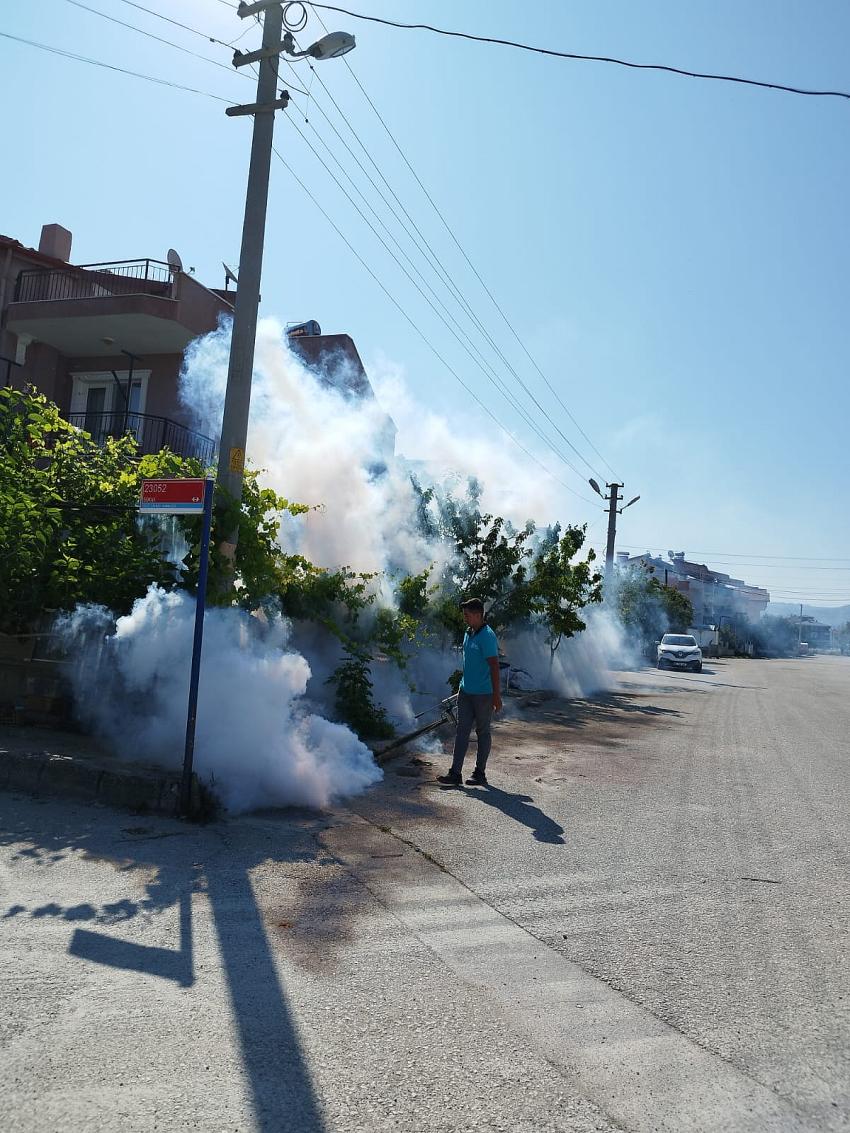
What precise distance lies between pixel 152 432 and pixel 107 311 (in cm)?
219

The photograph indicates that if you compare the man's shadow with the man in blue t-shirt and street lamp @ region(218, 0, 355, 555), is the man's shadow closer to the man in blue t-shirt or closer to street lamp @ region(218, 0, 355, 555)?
the man in blue t-shirt

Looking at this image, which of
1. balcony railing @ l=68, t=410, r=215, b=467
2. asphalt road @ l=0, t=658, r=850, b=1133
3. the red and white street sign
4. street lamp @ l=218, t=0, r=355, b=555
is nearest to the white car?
balcony railing @ l=68, t=410, r=215, b=467

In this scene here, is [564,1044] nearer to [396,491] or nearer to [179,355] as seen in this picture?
[396,491]

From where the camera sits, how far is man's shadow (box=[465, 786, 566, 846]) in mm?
6020

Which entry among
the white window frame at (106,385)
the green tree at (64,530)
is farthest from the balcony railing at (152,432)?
the green tree at (64,530)

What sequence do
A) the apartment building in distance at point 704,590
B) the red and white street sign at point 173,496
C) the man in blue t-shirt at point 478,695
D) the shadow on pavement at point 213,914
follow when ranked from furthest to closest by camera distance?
the apartment building in distance at point 704,590 < the man in blue t-shirt at point 478,695 < the red and white street sign at point 173,496 < the shadow on pavement at point 213,914

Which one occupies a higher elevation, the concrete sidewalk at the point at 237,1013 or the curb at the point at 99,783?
the curb at the point at 99,783

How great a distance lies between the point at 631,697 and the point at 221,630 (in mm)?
14130

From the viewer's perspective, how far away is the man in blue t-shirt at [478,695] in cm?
773

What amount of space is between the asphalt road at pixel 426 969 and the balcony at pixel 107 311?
10.3 metres

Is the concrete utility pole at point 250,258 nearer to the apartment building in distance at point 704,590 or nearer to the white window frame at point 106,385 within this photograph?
the white window frame at point 106,385

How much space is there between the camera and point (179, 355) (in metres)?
15.9

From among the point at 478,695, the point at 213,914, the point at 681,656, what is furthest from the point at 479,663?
the point at 681,656

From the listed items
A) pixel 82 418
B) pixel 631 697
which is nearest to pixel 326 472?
pixel 82 418
